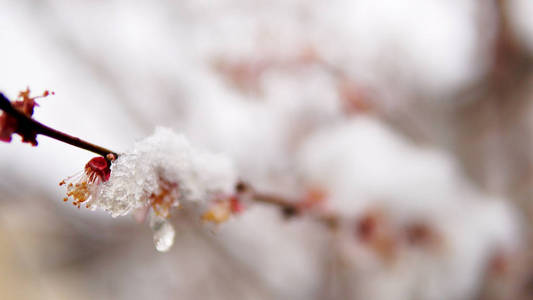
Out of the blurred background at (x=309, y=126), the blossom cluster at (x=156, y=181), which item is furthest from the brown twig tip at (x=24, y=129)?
the blurred background at (x=309, y=126)

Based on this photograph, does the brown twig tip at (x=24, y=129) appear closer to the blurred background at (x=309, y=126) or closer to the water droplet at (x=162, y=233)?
the water droplet at (x=162, y=233)

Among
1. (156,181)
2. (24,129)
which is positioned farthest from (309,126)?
(24,129)

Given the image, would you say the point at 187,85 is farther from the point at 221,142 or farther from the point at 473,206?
the point at 473,206

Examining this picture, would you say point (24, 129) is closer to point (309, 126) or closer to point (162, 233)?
point (162, 233)

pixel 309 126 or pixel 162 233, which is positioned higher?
pixel 309 126

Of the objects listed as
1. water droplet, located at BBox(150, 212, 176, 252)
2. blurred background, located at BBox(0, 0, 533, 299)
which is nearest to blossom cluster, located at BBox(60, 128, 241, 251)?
water droplet, located at BBox(150, 212, 176, 252)

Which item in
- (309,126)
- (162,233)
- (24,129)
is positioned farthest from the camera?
(309,126)

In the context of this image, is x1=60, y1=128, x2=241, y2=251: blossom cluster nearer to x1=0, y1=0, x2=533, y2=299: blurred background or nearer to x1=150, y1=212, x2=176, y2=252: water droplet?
x1=150, y1=212, x2=176, y2=252: water droplet
